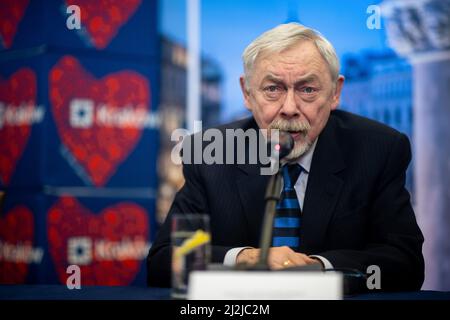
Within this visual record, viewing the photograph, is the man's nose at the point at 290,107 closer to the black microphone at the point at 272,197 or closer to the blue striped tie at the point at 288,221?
the blue striped tie at the point at 288,221

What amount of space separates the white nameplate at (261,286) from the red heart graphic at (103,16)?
2821 millimetres

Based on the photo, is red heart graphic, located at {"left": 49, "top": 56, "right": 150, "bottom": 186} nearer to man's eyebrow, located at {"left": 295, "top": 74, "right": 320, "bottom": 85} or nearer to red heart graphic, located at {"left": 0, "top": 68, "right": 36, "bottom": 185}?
red heart graphic, located at {"left": 0, "top": 68, "right": 36, "bottom": 185}

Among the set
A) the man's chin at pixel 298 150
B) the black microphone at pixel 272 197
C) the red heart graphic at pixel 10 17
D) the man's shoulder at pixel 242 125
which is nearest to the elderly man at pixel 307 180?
the man's chin at pixel 298 150

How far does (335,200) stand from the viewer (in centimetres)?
248

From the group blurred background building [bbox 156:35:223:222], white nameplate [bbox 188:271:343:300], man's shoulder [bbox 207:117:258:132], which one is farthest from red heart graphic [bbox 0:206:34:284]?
white nameplate [bbox 188:271:343:300]

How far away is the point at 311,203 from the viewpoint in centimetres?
245

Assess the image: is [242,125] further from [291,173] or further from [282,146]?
[282,146]

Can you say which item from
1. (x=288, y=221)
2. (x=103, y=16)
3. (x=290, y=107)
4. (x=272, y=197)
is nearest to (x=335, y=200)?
(x=288, y=221)

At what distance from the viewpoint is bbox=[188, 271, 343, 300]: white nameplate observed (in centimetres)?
148

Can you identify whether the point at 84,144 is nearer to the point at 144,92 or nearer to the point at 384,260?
the point at 144,92

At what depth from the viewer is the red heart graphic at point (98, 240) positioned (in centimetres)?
396

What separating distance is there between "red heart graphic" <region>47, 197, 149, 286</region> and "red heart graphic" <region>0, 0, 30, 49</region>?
982mm

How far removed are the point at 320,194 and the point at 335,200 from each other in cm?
6
